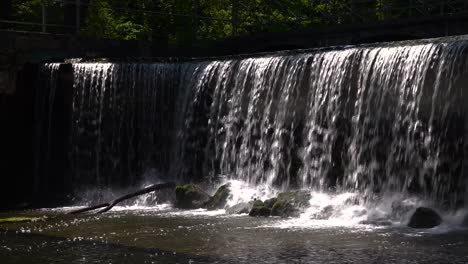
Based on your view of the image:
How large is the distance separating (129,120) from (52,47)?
3328 millimetres

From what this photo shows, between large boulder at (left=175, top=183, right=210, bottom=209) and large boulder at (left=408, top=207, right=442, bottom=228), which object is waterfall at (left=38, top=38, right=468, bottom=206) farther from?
large boulder at (left=175, top=183, right=210, bottom=209)

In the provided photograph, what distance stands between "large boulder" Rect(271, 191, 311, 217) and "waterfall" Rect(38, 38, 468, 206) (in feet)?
3.76

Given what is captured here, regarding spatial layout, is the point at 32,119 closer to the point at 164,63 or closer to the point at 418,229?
the point at 164,63

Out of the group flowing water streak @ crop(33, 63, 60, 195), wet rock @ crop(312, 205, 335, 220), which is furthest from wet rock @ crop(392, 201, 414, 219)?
flowing water streak @ crop(33, 63, 60, 195)

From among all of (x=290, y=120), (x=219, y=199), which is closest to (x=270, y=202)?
(x=219, y=199)

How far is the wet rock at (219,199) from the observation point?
1967 cm

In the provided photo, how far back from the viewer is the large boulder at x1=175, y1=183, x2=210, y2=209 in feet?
65.9

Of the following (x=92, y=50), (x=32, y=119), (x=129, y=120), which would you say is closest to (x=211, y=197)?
(x=129, y=120)

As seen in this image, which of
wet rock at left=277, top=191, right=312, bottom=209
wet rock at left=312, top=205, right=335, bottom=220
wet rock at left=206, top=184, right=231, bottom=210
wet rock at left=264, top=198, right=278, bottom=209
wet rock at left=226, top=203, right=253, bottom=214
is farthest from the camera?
wet rock at left=206, top=184, right=231, bottom=210

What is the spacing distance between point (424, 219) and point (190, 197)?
647 cm

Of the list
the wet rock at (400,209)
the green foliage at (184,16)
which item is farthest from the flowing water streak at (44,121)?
the wet rock at (400,209)

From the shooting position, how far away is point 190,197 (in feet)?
66.4

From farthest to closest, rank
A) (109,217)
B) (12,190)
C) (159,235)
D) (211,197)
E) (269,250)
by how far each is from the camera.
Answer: (12,190) → (211,197) → (109,217) → (159,235) → (269,250)

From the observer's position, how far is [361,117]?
19.0 metres
